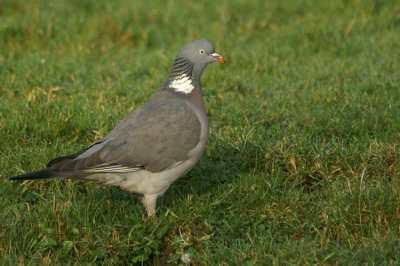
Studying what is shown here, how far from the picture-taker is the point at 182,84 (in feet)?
14.3

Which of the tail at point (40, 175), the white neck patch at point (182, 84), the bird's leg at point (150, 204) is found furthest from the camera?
the white neck patch at point (182, 84)

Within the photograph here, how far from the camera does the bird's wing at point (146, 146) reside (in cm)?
387

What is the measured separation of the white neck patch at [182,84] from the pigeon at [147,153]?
5.0 inches

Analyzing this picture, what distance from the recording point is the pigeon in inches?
152

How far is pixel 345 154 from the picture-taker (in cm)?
461

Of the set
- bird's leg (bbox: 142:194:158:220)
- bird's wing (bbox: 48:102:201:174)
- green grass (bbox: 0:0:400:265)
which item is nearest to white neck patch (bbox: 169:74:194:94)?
bird's wing (bbox: 48:102:201:174)

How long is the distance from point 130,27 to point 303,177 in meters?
4.13

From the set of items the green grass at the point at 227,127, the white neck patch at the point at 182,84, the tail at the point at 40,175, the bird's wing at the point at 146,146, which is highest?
the white neck patch at the point at 182,84

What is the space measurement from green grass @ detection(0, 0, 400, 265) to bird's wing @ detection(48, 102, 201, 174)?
35cm

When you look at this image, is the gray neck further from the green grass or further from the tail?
the tail

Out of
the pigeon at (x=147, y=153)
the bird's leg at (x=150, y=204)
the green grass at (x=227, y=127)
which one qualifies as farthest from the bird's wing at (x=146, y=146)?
the green grass at (x=227, y=127)

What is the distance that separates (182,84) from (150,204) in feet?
3.17

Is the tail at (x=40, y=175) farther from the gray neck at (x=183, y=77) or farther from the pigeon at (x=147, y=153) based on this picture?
the gray neck at (x=183, y=77)

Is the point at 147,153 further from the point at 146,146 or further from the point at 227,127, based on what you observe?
the point at 227,127
